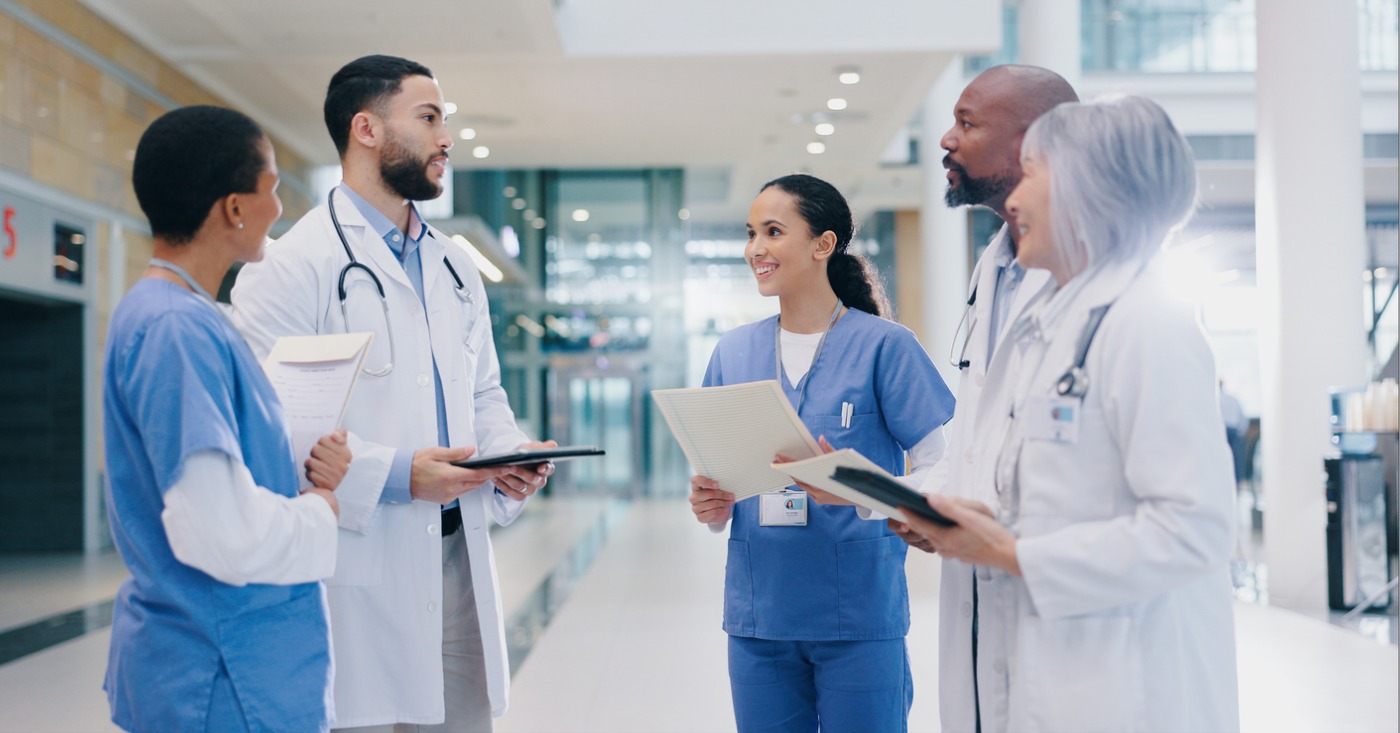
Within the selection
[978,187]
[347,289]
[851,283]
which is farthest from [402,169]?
[978,187]

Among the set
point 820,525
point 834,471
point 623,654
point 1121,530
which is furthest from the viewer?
point 623,654

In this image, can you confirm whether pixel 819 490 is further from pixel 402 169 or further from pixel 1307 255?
pixel 1307 255

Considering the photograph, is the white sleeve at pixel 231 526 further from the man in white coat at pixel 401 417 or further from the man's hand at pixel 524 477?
the man's hand at pixel 524 477

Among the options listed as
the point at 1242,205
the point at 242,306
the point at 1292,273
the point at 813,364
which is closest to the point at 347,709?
the point at 242,306

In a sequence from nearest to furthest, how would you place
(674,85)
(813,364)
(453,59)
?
(813,364) → (453,59) → (674,85)

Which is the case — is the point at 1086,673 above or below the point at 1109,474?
below

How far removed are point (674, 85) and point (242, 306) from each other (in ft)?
31.3

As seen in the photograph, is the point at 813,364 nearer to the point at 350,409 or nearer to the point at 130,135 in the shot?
the point at 350,409

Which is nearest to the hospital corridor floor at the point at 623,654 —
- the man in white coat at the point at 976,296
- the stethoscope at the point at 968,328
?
the stethoscope at the point at 968,328

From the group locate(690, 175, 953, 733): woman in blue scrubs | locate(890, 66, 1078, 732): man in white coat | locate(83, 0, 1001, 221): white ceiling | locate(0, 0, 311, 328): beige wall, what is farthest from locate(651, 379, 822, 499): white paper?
locate(0, 0, 311, 328): beige wall

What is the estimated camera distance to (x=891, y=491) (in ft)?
4.93

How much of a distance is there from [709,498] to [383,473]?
699 millimetres

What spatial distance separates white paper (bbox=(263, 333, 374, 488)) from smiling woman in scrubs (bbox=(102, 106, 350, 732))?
0.40 ft

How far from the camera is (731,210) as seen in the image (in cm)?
1936
